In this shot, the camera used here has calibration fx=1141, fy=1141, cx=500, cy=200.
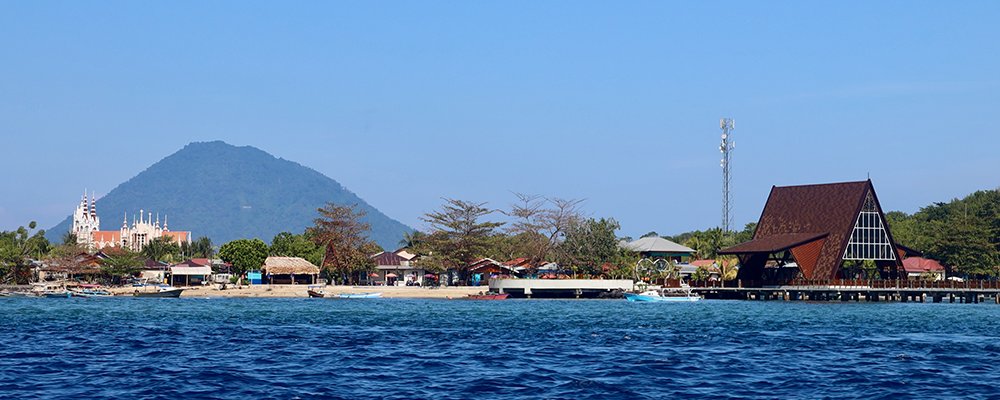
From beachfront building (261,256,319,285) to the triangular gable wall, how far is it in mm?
58422

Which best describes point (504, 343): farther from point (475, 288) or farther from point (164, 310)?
point (475, 288)

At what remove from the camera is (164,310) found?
74438mm

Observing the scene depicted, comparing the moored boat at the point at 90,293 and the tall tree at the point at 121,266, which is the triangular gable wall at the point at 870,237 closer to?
the moored boat at the point at 90,293

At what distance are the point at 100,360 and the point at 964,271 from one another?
105375 millimetres

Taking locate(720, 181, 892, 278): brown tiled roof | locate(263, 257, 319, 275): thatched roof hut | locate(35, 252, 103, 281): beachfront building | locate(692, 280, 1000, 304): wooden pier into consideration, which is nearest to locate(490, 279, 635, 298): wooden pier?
locate(692, 280, 1000, 304): wooden pier

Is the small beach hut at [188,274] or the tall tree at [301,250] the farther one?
the tall tree at [301,250]

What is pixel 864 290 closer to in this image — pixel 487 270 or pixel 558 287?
pixel 558 287

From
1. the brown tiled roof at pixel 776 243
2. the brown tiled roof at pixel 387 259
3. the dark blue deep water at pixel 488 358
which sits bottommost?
the dark blue deep water at pixel 488 358

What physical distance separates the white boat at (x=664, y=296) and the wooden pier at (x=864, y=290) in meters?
5.73

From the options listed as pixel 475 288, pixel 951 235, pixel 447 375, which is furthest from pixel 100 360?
pixel 951 235

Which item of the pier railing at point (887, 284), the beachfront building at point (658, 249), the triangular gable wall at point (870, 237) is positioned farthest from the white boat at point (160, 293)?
the triangular gable wall at point (870, 237)

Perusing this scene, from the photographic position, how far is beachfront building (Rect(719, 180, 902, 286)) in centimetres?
10719

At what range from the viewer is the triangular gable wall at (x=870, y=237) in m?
108

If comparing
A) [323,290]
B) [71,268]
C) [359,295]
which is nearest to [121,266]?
[71,268]
